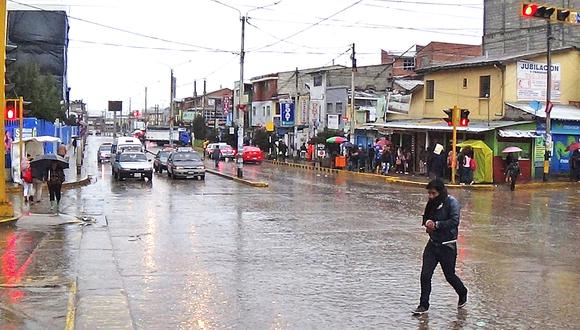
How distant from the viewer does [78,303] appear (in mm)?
9062

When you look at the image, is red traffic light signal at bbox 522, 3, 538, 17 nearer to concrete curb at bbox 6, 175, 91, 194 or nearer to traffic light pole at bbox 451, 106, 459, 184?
traffic light pole at bbox 451, 106, 459, 184

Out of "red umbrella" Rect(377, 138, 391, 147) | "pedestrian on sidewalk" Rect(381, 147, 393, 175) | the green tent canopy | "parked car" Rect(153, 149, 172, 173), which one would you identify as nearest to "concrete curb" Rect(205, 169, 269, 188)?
"parked car" Rect(153, 149, 172, 173)

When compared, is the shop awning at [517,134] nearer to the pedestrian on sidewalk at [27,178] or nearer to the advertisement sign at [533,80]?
the advertisement sign at [533,80]

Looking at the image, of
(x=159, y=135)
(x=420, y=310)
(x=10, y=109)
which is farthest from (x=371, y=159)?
(x=159, y=135)

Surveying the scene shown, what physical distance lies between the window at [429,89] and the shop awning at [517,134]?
927cm

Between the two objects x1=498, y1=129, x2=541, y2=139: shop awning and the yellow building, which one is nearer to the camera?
x1=498, y1=129, x2=541, y2=139: shop awning

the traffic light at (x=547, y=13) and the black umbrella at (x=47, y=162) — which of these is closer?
the traffic light at (x=547, y=13)

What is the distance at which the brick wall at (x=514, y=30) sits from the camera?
177 ft

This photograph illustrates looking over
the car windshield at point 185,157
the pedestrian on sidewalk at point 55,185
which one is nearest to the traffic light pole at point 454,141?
the car windshield at point 185,157

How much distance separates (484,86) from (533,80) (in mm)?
2553

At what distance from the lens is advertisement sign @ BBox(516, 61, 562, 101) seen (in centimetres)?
3778

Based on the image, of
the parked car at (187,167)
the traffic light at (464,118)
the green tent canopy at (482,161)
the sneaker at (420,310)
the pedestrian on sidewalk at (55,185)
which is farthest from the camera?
the parked car at (187,167)

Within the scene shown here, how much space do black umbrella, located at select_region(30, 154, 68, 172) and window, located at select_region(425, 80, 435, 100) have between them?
28.4 m

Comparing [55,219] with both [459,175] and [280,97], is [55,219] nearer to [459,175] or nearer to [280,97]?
[459,175]
